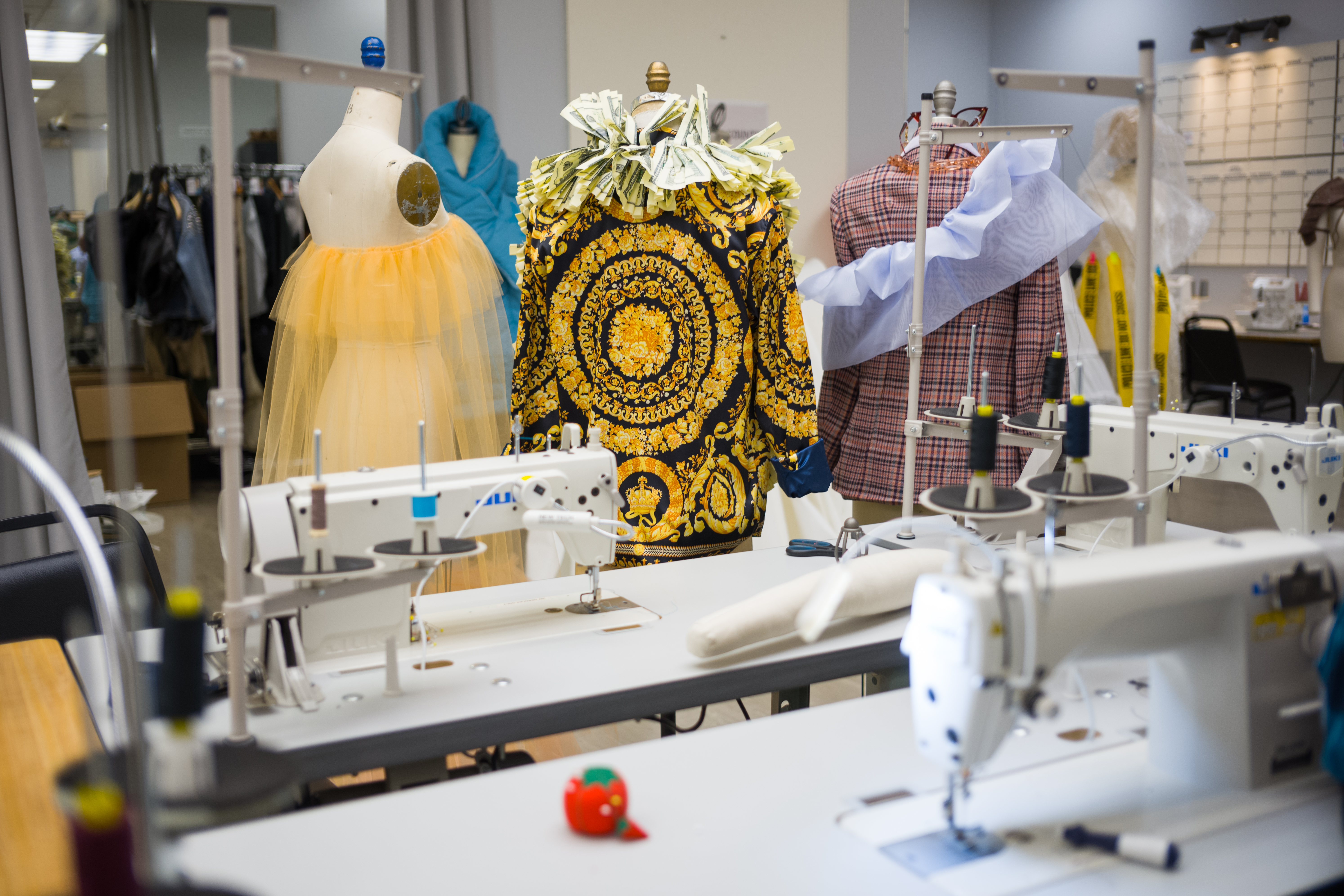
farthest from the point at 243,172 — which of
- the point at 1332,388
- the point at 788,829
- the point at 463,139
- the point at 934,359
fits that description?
the point at 1332,388

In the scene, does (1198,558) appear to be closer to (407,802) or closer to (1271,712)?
(1271,712)

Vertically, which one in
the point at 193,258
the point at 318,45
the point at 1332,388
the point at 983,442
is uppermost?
the point at 318,45

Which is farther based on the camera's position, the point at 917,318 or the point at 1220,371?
the point at 1220,371

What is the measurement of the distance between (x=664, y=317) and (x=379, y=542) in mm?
840

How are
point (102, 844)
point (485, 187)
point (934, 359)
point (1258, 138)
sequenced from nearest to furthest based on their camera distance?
point (102, 844) < point (934, 359) < point (485, 187) < point (1258, 138)

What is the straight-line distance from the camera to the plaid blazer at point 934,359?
241 centimetres

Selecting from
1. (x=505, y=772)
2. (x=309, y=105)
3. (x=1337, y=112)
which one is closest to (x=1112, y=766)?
(x=505, y=772)

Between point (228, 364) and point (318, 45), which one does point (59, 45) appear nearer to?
point (318, 45)

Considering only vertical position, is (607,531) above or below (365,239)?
below

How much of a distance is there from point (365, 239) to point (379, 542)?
1060 mm

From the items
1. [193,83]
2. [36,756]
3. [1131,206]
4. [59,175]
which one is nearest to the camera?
[36,756]

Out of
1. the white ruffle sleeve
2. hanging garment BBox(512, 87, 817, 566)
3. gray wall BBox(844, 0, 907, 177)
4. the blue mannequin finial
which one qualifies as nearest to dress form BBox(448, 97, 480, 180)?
the blue mannequin finial

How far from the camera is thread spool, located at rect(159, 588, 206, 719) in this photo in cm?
66

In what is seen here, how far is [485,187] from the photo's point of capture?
2.96 m
